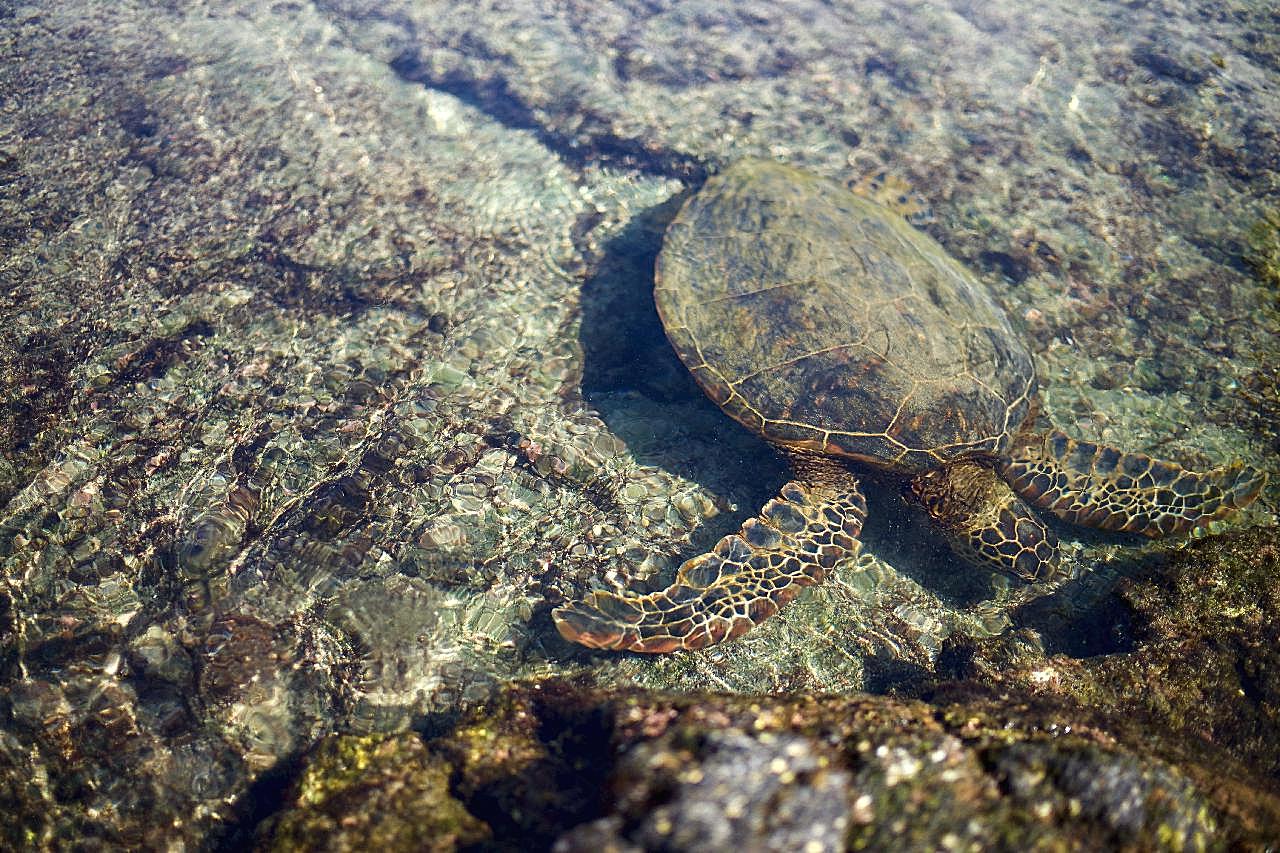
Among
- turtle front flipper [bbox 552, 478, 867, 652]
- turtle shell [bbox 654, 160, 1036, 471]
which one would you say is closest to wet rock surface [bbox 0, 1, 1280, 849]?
turtle front flipper [bbox 552, 478, 867, 652]

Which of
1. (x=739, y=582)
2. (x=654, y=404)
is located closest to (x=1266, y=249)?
(x=654, y=404)

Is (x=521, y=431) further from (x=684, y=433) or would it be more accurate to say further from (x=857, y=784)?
(x=857, y=784)

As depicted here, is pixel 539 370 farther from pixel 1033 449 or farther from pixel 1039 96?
pixel 1039 96

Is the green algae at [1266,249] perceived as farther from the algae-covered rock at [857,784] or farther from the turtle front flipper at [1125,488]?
the algae-covered rock at [857,784]

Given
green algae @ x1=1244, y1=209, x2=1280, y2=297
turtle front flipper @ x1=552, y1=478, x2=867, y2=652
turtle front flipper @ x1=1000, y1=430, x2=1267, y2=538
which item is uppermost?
green algae @ x1=1244, y1=209, x2=1280, y2=297

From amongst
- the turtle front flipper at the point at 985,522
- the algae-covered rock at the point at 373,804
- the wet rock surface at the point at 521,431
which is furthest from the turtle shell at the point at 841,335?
the algae-covered rock at the point at 373,804

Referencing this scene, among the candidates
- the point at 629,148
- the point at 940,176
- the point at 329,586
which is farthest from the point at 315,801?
the point at 940,176

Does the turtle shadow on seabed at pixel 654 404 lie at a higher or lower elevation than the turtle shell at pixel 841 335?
lower

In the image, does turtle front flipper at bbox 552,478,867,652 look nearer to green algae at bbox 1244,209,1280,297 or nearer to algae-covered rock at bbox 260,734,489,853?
algae-covered rock at bbox 260,734,489,853
